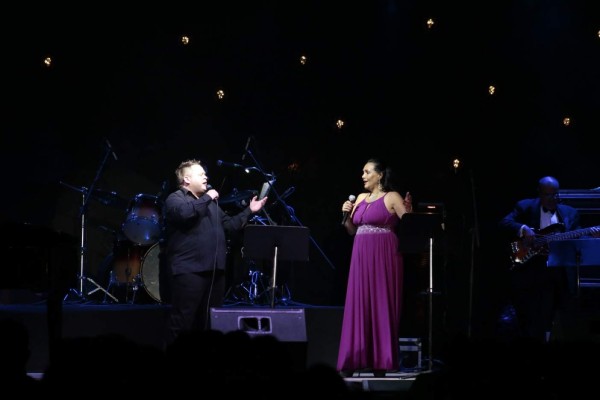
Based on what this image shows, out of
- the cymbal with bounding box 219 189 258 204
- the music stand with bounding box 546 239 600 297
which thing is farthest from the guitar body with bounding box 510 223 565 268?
the cymbal with bounding box 219 189 258 204

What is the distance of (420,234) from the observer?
26.1ft

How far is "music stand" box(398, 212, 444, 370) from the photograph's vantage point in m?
7.88

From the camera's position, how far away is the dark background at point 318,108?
34.1 feet

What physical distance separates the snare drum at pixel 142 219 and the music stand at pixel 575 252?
174 inches

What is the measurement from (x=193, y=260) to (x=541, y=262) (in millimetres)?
3761

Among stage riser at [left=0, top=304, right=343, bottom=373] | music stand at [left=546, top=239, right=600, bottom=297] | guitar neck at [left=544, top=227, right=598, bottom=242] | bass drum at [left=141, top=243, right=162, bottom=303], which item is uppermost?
guitar neck at [left=544, top=227, right=598, bottom=242]

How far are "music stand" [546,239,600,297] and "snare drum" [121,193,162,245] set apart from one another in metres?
4.43

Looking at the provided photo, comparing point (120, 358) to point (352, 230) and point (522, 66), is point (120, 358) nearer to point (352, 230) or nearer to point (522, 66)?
point (352, 230)

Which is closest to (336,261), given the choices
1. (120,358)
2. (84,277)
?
(84,277)

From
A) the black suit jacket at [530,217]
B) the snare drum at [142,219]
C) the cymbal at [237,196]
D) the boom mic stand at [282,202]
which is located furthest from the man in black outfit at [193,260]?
the black suit jacket at [530,217]

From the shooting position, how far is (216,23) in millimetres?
10680

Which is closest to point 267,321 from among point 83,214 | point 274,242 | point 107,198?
point 274,242

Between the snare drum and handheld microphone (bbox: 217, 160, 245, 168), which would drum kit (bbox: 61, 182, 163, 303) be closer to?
the snare drum

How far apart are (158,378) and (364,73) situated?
310 inches
